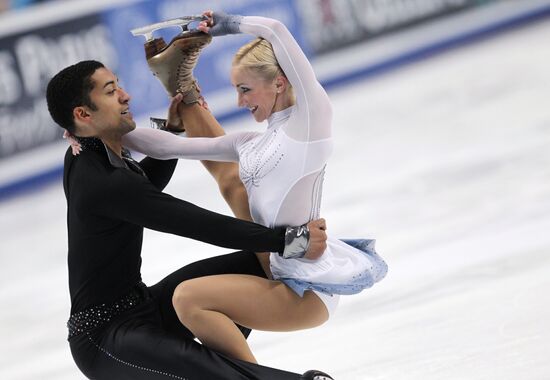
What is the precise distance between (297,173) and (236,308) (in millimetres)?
377

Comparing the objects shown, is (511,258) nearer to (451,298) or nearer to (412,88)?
(451,298)

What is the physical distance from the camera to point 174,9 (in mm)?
8383

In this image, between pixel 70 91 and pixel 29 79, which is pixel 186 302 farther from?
pixel 29 79

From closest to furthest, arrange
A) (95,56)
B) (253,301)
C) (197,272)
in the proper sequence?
(253,301), (197,272), (95,56)

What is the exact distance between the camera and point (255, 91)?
2512mm

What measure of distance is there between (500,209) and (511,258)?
2.46ft

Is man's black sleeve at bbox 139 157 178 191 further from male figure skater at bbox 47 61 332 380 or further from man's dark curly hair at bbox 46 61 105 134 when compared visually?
man's dark curly hair at bbox 46 61 105 134

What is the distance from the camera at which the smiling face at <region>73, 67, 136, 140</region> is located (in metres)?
2.51

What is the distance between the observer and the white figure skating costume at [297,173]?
2428 millimetres

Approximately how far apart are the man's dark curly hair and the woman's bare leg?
1.74 feet

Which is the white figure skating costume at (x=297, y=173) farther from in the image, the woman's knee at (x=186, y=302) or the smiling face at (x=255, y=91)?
the woman's knee at (x=186, y=302)

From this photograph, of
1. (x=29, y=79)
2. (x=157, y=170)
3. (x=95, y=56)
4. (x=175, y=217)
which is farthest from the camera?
(x=95, y=56)

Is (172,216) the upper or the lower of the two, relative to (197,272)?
upper

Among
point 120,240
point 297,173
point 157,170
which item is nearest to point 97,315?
point 120,240
